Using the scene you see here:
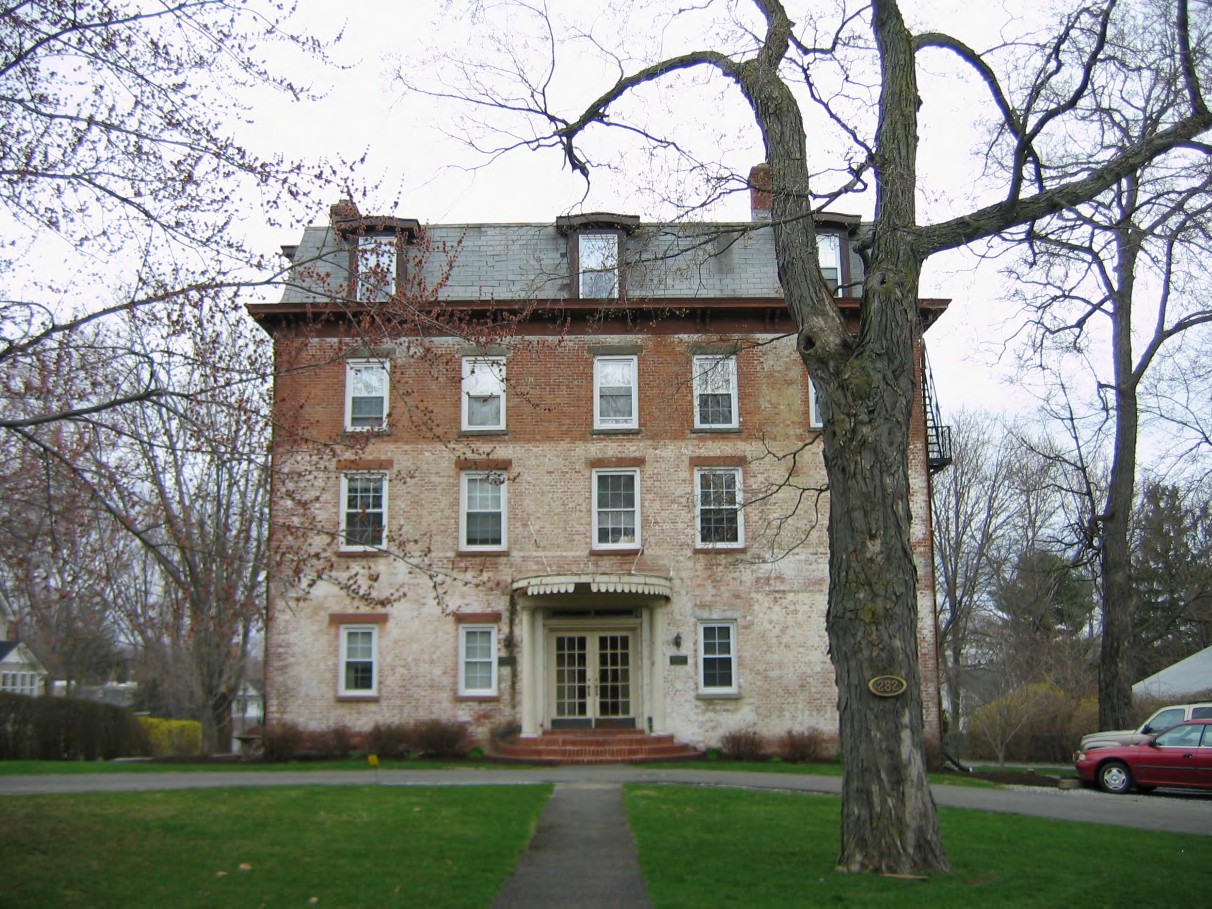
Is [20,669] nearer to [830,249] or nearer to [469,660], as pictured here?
[469,660]

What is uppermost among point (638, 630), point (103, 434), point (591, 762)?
point (103, 434)

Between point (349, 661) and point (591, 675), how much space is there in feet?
16.9

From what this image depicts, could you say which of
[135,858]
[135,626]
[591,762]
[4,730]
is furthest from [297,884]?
[135,626]

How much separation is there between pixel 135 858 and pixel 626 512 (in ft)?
51.7

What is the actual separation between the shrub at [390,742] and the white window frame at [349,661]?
84 centimetres

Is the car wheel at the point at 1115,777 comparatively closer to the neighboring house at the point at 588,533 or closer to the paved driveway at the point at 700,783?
the paved driveway at the point at 700,783

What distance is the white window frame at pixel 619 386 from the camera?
82.4ft

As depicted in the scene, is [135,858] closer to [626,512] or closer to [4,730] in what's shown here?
[626,512]

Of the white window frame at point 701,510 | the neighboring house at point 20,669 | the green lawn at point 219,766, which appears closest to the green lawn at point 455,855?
the green lawn at point 219,766

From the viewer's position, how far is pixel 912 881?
9094mm

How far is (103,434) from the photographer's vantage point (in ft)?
36.4

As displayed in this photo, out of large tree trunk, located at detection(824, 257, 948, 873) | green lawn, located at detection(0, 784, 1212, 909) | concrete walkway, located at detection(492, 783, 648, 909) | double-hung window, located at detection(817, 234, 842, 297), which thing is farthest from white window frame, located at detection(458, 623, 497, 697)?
large tree trunk, located at detection(824, 257, 948, 873)

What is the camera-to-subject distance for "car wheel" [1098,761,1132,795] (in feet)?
64.7

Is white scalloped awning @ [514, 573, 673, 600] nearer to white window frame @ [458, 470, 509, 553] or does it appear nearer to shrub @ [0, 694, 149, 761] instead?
white window frame @ [458, 470, 509, 553]
